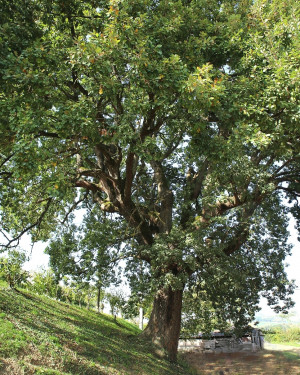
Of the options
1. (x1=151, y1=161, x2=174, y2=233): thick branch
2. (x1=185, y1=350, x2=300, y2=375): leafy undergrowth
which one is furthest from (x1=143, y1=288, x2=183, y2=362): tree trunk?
(x1=151, y1=161, x2=174, y2=233): thick branch

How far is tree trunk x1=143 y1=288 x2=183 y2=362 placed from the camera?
10359 millimetres

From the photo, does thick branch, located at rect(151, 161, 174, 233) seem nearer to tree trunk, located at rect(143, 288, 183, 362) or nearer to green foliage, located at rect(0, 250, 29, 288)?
tree trunk, located at rect(143, 288, 183, 362)

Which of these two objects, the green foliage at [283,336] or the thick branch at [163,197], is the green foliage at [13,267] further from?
the green foliage at [283,336]

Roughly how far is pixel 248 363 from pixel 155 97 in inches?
476

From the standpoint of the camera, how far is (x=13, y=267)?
10.8m

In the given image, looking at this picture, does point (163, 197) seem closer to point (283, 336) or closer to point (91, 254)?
point (91, 254)

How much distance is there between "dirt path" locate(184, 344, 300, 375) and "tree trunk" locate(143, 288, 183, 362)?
1.69 m

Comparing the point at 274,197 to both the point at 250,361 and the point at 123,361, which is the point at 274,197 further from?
the point at 123,361

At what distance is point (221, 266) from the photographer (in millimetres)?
9711

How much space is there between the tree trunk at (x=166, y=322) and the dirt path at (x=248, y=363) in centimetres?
169

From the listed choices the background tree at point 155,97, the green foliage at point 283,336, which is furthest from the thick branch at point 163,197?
the green foliage at point 283,336

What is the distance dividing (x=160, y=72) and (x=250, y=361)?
13.0 metres

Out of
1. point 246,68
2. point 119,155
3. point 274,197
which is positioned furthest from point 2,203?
point 274,197

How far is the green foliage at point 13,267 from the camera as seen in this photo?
418 inches
